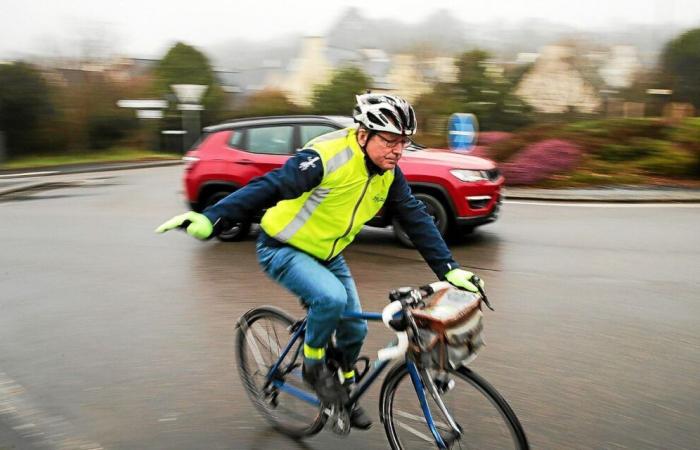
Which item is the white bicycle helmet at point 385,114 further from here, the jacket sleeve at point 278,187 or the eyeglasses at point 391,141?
the jacket sleeve at point 278,187

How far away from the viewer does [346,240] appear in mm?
3430

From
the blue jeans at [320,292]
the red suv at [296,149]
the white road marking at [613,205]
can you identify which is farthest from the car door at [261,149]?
the blue jeans at [320,292]

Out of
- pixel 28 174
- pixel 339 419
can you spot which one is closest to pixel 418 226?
pixel 339 419

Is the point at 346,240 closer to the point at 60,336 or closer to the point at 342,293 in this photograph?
the point at 342,293

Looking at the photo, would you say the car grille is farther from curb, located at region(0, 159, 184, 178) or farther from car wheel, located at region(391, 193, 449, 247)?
curb, located at region(0, 159, 184, 178)

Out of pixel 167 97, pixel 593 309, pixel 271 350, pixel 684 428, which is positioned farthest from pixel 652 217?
pixel 167 97

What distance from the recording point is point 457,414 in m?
2.82

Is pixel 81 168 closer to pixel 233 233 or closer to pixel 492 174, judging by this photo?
pixel 233 233

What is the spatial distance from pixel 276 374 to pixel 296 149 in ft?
18.8

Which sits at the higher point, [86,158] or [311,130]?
[311,130]

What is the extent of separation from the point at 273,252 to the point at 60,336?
2.85 metres

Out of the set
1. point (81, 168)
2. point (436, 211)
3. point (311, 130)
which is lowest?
point (81, 168)

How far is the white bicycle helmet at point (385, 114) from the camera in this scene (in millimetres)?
3047

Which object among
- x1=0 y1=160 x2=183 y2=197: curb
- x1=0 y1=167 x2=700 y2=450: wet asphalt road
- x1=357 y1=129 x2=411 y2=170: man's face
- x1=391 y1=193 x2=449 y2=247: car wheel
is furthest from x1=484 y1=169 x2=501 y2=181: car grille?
x1=0 y1=160 x2=183 y2=197: curb
